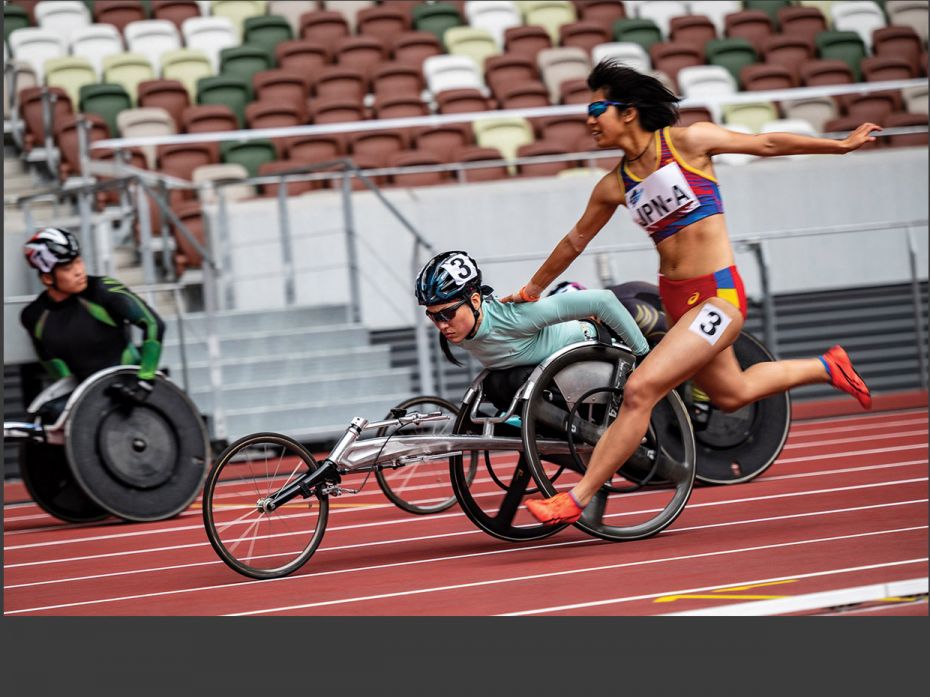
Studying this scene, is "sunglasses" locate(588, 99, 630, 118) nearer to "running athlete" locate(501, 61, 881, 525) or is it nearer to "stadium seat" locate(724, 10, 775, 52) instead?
"running athlete" locate(501, 61, 881, 525)

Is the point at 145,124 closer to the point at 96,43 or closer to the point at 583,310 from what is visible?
the point at 96,43

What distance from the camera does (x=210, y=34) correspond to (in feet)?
55.5

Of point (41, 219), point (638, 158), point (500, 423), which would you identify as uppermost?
point (41, 219)

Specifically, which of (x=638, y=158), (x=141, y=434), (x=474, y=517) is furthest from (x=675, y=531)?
(x=141, y=434)

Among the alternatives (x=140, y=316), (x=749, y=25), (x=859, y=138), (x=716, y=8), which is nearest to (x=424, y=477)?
(x=140, y=316)

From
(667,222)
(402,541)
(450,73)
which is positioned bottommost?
(402,541)

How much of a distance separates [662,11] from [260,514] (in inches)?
574

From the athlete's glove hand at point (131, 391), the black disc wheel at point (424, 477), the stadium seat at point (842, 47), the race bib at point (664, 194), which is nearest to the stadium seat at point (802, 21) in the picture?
the stadium seat at point (842, 47)

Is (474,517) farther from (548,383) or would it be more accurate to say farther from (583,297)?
Answer: (583,297)

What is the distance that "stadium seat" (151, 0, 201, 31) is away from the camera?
1766 centimetres

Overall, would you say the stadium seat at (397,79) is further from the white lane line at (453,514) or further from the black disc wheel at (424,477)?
the white lane line at (453,514)

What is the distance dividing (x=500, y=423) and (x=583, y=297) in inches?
25.3

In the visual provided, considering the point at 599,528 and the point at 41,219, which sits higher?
the point at 41,219

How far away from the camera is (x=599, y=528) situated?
225 inches
